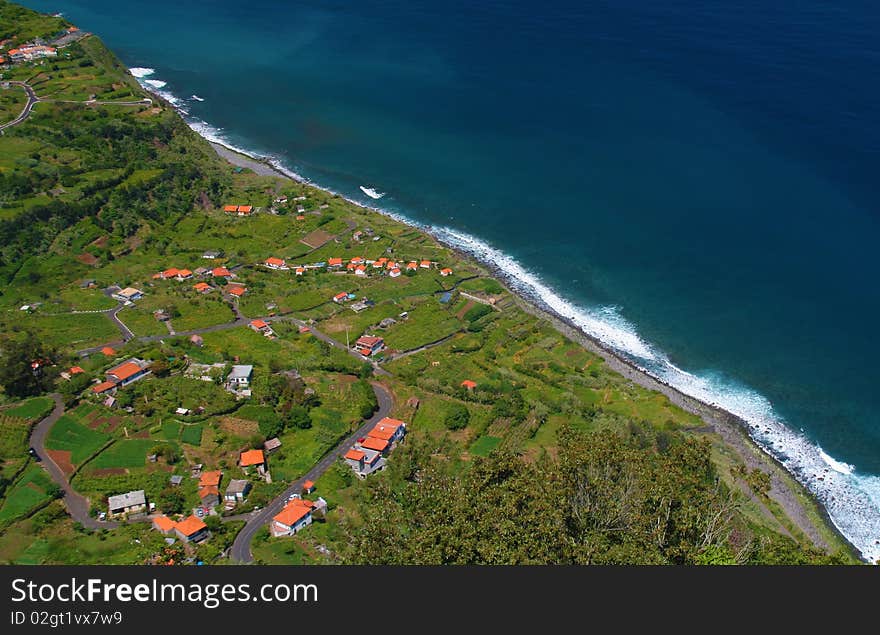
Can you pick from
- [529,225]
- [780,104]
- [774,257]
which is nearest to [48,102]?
[529,225]

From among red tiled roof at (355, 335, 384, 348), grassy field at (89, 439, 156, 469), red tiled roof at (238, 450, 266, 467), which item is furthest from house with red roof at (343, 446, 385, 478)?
red tiled roof at (355, 335, 384, 348)

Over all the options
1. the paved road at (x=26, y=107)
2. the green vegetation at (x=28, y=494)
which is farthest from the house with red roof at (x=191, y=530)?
the paved road at (x=26, y=107)

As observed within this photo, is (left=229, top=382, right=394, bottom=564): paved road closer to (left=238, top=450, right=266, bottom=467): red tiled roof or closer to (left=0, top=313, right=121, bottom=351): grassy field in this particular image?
(left=238, top=450, right=266, bottom=467): red tiled roof

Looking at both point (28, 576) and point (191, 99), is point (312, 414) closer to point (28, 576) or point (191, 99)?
point (28, 576)

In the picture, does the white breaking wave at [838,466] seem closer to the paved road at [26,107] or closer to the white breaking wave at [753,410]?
the white breaking wave at [753,410]

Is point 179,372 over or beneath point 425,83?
beneath

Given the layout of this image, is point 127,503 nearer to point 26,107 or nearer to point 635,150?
point 26,107
